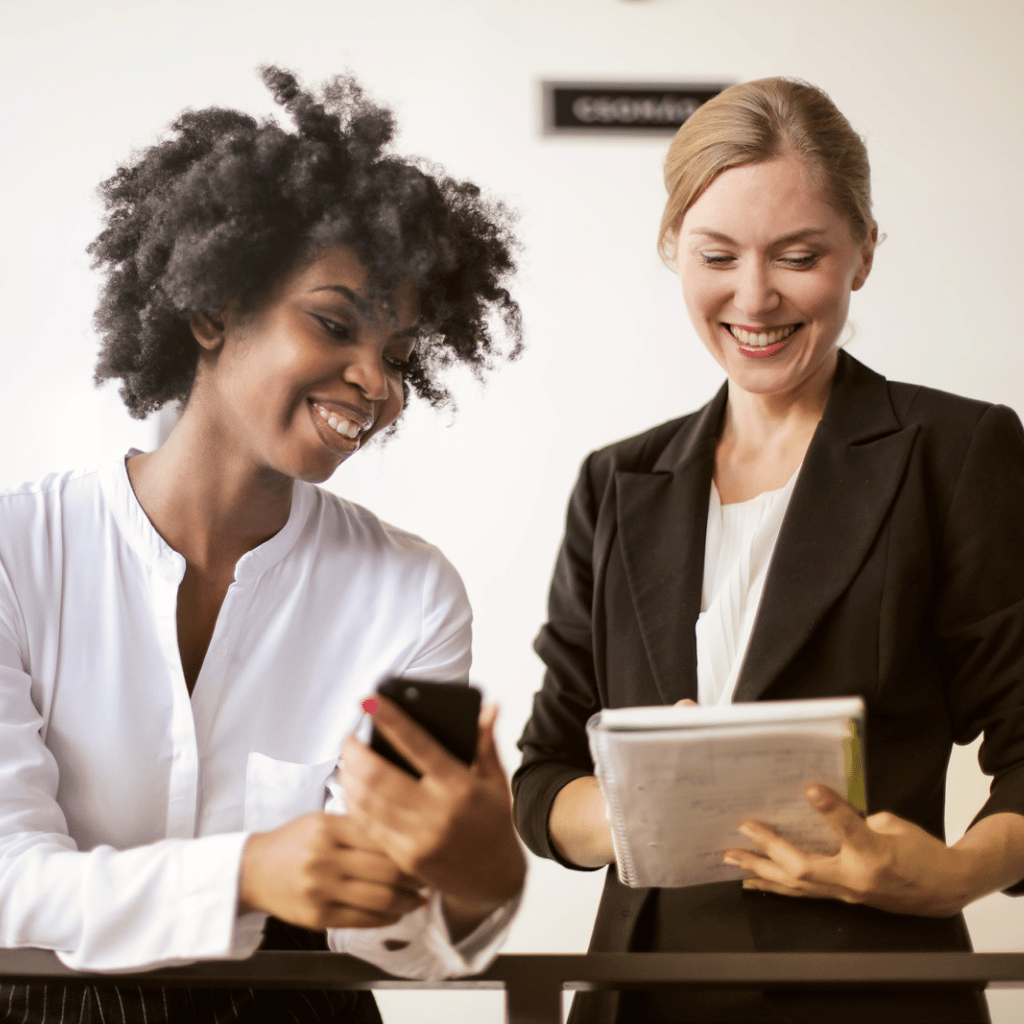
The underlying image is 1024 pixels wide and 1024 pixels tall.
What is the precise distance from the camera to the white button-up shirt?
3.71ft

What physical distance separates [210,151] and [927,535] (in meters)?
0.95

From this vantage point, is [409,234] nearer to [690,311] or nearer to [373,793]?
→ [690,311]

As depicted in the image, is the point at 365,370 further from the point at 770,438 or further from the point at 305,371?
the point at 770,438

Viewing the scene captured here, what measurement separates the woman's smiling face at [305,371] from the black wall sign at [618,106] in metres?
1.14

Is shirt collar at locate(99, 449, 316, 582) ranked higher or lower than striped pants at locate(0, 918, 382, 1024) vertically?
higher

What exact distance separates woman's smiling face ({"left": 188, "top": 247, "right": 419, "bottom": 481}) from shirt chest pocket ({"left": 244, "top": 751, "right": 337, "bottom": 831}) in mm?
333

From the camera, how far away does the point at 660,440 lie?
146cm

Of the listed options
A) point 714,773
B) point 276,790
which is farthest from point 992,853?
point 276,790

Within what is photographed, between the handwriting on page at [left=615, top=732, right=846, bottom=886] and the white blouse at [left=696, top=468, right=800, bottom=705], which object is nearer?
the handwriting on page at [left=615, top=732, right=846, bottom=886]

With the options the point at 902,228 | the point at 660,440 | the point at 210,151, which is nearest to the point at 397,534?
the point at 660,440

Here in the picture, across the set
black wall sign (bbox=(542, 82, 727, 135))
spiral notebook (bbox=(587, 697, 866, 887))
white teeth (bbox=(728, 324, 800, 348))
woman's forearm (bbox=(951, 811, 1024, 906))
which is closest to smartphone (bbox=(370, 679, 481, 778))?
spiral notebook (bbox=(587, 697, 866, 887))

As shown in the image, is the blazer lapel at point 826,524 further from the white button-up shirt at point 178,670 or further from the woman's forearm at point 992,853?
the white button-up shirt at point 178,670

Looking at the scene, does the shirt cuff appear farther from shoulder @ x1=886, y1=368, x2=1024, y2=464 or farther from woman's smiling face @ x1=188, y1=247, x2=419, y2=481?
shoulder @ x1=886, y1=368, x2=1024, y2=464

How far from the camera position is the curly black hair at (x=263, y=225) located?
1284 mm
